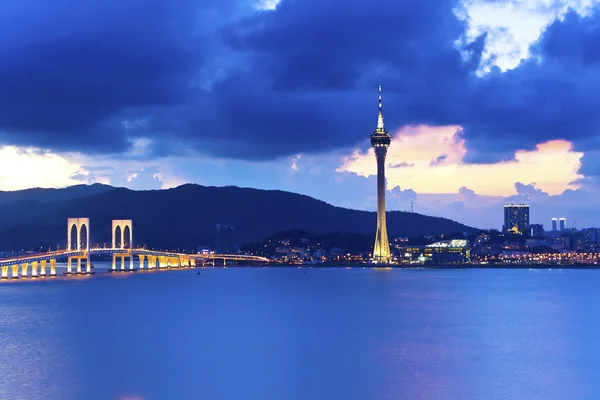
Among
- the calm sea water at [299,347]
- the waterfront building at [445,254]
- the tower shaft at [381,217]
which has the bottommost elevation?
the calm sea water at [299,347]

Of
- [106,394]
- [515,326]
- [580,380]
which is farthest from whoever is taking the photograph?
[515,326]

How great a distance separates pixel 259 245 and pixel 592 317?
416 feet

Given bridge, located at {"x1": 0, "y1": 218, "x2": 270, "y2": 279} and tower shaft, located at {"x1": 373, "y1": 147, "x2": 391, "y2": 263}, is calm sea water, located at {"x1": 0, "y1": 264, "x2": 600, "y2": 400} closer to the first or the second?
bridge, located at {"x1": 0, "y1": 218, "x2": 270, "y2": 279}

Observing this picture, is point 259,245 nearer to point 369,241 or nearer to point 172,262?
point 369,241

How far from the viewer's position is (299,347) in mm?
35000

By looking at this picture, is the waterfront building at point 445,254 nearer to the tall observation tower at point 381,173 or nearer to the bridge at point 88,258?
the tall observation tower at point 381,173

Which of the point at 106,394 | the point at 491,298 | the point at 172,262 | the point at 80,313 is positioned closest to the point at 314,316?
the point at 80,313

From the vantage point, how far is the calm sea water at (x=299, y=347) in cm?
2634

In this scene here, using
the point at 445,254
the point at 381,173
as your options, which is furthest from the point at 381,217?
the point at 445,254

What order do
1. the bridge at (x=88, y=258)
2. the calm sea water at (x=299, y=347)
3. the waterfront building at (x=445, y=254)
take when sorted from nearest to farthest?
1. the calm sea water at (x=299, y=347)
2. the bridge at (x=88, y=258)
3. the waterfront building at (x=445, y=254)

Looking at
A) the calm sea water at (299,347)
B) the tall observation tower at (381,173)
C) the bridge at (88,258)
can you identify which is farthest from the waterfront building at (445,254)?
the calm sea water at (299,347)

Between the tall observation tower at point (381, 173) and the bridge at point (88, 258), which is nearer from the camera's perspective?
the bridge at point (88, 258)

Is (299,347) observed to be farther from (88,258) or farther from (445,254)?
(445,254)

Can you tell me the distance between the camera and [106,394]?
25.3 metres
